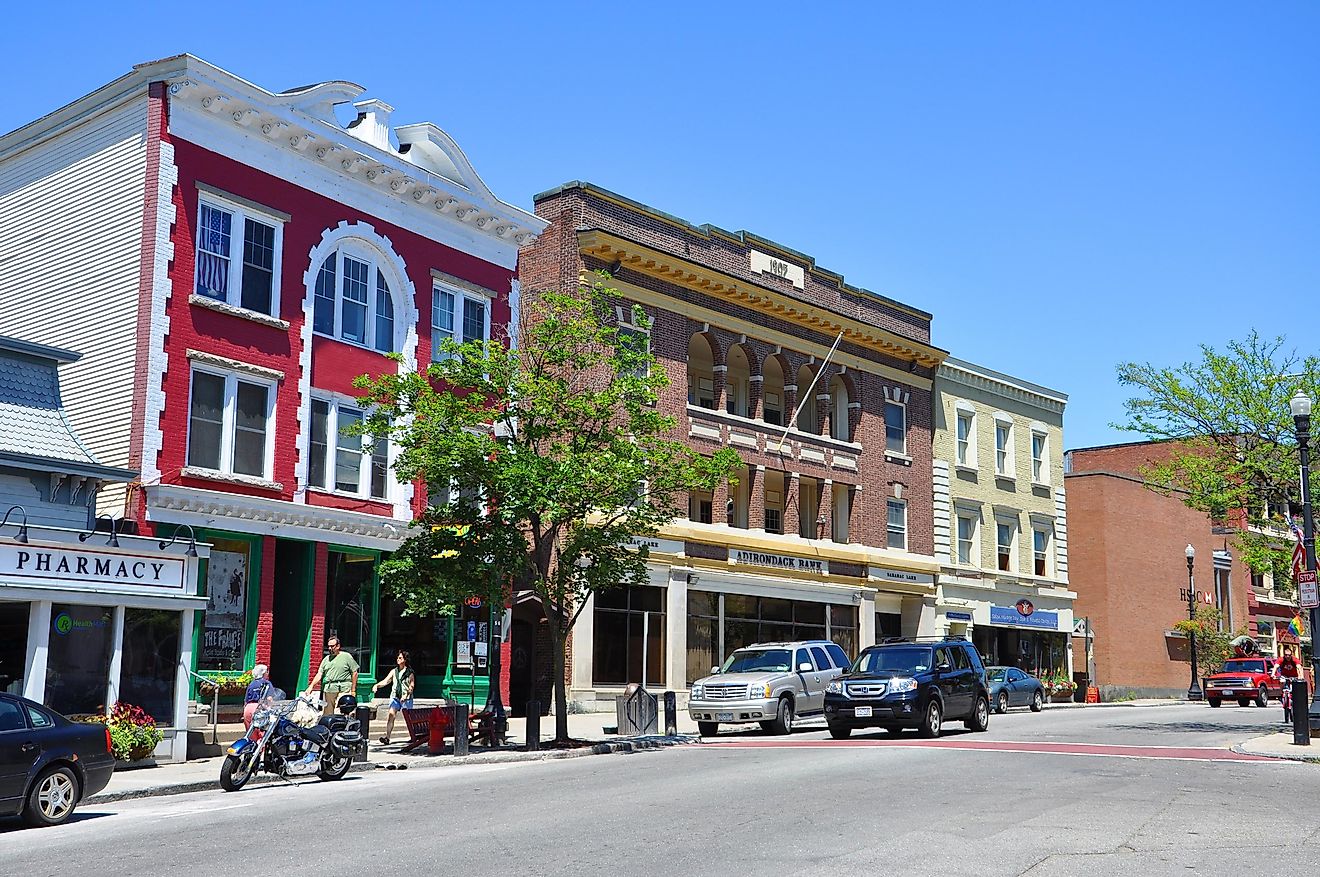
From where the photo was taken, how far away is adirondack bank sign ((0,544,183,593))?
61.5ft

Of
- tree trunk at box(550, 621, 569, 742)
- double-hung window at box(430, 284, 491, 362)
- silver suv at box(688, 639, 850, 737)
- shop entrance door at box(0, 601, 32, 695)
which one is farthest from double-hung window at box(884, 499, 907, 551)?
shop entrance door at box(0, 601, 32, 695)

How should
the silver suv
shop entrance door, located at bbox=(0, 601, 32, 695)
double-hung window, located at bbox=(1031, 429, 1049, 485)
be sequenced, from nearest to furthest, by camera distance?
shop entrance door, located at bbox=(0, 601, 32, 695)
the silver suv
double-hung window, located at bbox=(1031, 429, 1049, 485)

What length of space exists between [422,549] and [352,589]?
4369 millimetres

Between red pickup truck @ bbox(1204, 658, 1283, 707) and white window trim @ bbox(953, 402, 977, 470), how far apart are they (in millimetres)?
10462

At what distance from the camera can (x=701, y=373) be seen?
39656 mm

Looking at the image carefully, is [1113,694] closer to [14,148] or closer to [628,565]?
[628,565]

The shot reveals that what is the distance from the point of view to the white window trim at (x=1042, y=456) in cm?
5148

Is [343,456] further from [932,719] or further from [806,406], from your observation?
[806,406]

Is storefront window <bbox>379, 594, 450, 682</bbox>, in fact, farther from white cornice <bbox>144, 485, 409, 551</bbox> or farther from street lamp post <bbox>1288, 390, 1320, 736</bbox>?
street lamp post <bbox>1288, 390, 1320, 736</bbox>

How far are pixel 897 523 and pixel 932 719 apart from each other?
67.1ft

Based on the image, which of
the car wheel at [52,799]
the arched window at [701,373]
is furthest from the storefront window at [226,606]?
the arched window at [701,373]

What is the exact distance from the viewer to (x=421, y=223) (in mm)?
29469

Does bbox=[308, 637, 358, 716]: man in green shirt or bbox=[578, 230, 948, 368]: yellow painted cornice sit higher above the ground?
bbox=[578, 230, 948, 368]: yellow painted cornice

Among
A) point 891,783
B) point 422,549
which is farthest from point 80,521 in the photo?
point 891,783
